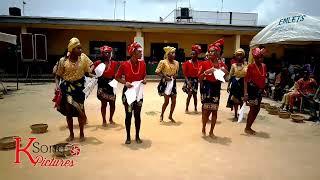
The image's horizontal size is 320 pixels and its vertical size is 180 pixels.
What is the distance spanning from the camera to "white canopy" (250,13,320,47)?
30.2ft

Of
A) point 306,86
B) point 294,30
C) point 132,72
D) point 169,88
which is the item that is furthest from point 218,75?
point 294,30

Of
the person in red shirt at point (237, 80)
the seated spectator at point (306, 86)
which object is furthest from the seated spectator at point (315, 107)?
the person in red shirt at point (237, 80)

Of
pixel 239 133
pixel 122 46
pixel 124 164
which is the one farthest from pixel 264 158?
pixel 122 46

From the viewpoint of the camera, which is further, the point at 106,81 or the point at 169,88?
the point at 169,88

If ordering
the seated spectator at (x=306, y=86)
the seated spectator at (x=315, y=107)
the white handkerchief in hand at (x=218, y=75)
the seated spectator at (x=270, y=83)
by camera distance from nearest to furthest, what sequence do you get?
the white handkerchief in hand at (x=218, y=75), the seated spectator at (x=315, y=107), the seated spectator at (x=306, y=86), the seated spectator at (x=270, y=83)

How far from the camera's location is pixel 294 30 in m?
9.75

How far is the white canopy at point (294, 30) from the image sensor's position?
9203 millimetres

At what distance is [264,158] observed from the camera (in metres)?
5.18

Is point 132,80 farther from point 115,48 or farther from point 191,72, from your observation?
point 115,48

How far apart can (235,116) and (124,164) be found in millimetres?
4273

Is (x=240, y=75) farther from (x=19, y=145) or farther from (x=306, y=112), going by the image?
(x=19, y=145)

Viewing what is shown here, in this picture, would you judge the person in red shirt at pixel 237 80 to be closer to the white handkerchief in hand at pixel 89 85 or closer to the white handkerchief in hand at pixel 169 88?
the white handkerchief in hand at pixel 169 88

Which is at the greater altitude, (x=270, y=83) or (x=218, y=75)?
(x=218, y=75)

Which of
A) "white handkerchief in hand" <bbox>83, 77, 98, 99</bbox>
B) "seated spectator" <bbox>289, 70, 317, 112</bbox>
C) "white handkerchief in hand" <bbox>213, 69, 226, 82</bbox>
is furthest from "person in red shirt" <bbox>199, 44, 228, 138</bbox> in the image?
"seated spectator" <bbox>289, 70, 317, 112</bbox>
